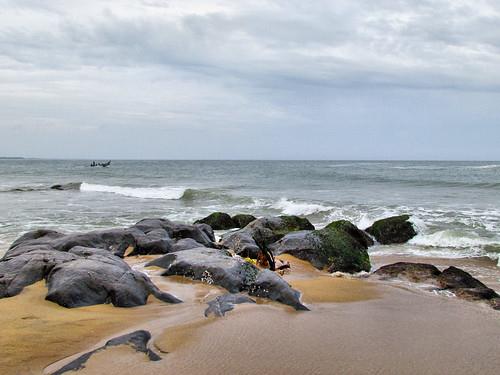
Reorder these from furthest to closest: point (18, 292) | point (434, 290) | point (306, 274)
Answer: point (306, 274)
point (434, 290)
point (18, 292)

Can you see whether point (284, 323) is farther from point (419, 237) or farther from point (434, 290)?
point (419, 237)

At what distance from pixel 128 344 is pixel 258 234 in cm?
916

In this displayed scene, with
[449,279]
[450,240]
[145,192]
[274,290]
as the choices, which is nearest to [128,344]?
[274,290]

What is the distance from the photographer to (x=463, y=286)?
26.4 feet

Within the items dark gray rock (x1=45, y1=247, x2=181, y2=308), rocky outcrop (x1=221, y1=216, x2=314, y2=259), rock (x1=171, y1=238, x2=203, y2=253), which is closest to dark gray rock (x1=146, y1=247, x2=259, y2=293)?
dark gray rock (x1=45, y1=247, x2=181, y2=308)

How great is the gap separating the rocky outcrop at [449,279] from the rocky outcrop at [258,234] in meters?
2.69

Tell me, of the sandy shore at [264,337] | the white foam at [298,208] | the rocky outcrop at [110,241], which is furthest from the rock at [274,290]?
the white foam at [298,208]

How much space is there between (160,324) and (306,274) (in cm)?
457

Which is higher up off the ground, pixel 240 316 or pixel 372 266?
pixel 240 316

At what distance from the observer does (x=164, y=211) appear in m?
23.7

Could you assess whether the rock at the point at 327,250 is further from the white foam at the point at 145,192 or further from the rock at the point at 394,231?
the white foam at the point at 145,192

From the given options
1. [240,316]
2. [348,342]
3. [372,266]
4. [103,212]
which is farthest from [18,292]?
[103,212]

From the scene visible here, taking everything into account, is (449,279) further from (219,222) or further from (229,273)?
(219,222)

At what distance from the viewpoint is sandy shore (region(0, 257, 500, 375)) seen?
A: 13.6 feet
